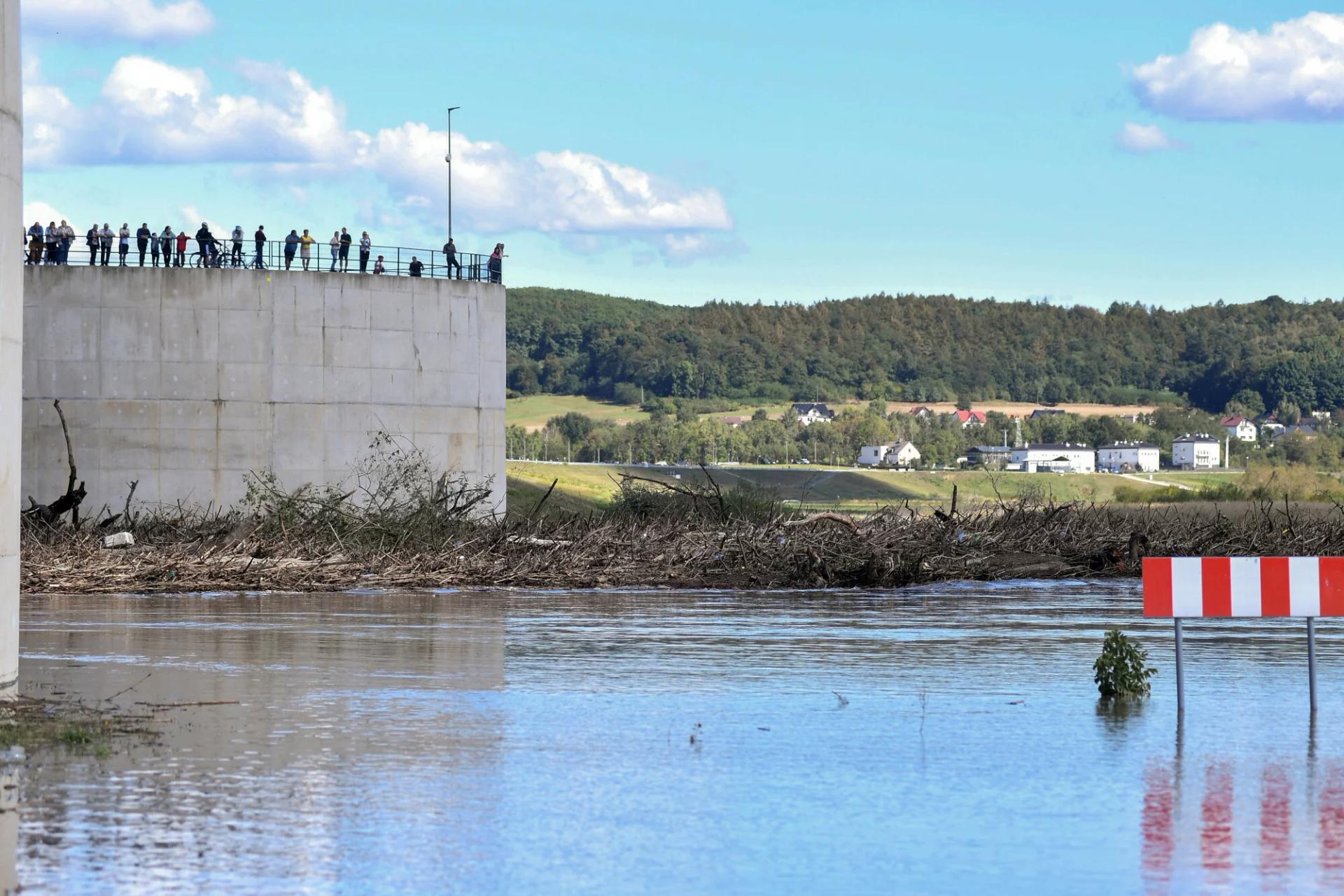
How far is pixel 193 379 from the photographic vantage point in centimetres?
4209

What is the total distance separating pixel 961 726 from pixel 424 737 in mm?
3604

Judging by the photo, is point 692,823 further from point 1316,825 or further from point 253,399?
point 253,399

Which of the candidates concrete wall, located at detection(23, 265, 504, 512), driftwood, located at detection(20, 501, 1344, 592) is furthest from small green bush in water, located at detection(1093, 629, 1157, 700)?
concrete wall, located at detection(23, 265, 504, 512)

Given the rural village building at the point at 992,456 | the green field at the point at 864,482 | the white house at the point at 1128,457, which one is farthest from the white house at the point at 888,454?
the green field at the point at 864,482

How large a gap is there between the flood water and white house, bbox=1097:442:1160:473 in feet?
559

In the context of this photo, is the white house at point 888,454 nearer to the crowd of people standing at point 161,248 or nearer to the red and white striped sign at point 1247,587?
the crowd of people standing at point 161,248

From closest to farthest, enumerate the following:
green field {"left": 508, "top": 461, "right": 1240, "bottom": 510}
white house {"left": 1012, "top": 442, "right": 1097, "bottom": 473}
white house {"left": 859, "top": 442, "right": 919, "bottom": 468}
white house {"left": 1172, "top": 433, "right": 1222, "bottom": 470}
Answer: green field {"left": 508, "top": 461, "right": 1240, "bottom": 510}
white house {"left": 1172, "top": 433, "right": 1222, "bottom": 470}
white house {"left": 859, "top": 442, "right": 919, "bottom": 468}
white house {"left": 1012, "top": 442, "right": 1097, "bottom": 473}

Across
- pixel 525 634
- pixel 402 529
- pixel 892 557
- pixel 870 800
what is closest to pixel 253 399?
pixel 402 529

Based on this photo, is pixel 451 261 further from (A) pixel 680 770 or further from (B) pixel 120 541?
(A) pixel 680 770

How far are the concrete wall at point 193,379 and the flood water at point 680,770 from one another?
835 inches

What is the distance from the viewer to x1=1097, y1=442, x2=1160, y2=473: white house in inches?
7411

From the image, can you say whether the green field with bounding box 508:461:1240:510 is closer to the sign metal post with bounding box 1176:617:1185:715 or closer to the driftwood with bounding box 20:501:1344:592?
the driftwood with bounding box 20:501:1344:592

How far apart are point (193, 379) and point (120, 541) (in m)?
11.5

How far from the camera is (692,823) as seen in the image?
9.89 metres
